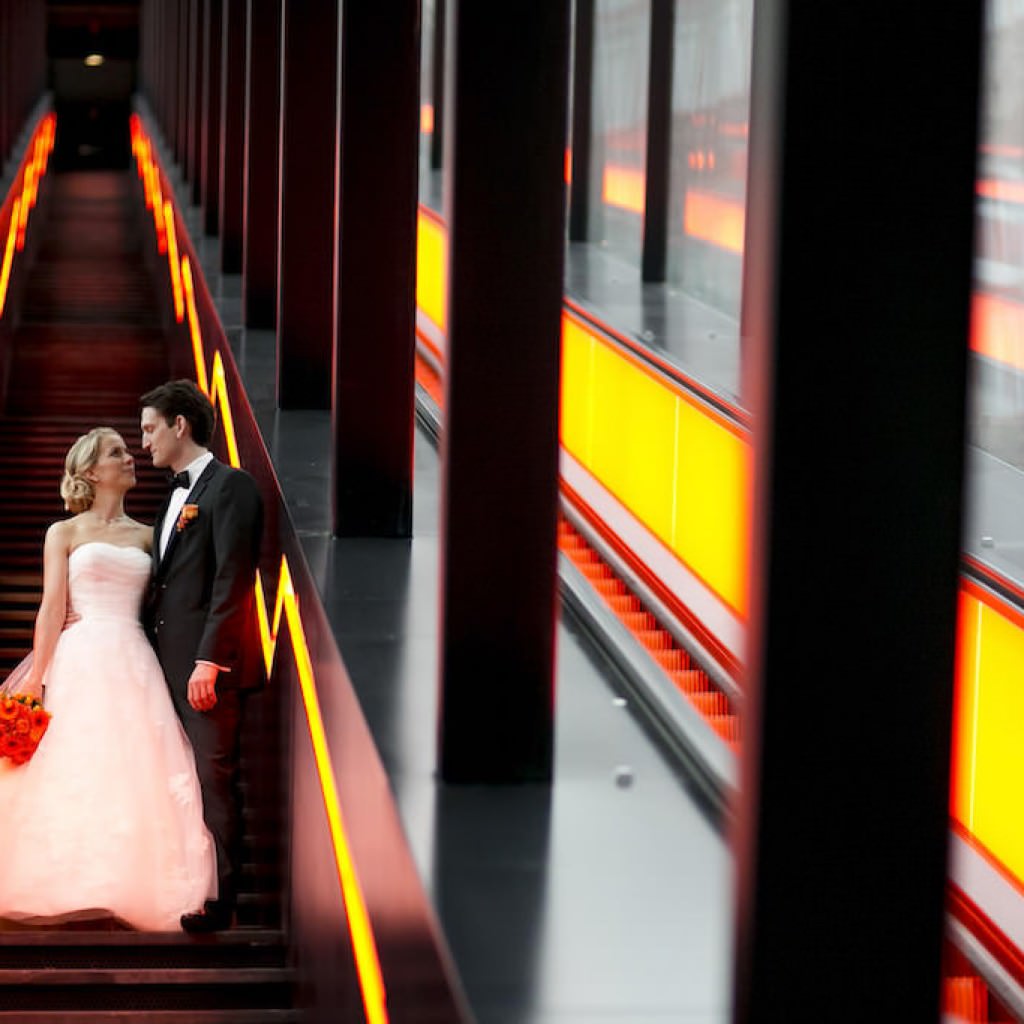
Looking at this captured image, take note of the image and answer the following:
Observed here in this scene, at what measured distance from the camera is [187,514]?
5.84 metres

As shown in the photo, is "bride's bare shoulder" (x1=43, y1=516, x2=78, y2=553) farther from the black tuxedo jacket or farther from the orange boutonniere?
the orange boutonniere

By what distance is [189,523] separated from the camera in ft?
19.2

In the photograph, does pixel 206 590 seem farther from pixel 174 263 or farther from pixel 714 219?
pixel 174 263

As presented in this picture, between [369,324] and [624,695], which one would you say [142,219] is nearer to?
[369,324]

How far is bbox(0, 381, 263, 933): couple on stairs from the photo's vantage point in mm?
6215

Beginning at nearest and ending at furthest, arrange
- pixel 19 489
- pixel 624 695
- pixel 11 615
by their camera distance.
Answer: pixel 624 695 → pixel 11 615 → pixel 19 489

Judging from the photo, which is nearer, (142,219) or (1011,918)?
(1011,918)

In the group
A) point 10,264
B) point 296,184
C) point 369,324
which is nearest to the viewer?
point 369,324

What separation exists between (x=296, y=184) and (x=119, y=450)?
202 centimetres

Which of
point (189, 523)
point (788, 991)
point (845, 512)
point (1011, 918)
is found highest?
point (845, 512)

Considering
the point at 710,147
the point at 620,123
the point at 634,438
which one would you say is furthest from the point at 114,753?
the point at 620,123

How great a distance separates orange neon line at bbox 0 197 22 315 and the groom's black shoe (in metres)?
9.53

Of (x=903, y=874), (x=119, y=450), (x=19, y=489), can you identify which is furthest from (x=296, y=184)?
(x=903, y=874)

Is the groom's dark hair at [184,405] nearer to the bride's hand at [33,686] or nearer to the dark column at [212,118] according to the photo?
the bride's hand at [33,686]
